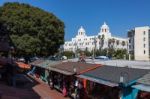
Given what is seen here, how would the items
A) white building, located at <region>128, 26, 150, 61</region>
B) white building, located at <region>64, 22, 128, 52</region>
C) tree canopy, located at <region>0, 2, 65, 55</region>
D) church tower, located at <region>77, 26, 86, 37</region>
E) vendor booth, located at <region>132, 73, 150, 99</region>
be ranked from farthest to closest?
church tower, located at <region>77, 26, 86, 37</region> → white building, located at <region>64, 22, 128, 52</region> → white building, located at <region>128, 26, 150, 61</region> → tree canopy, located at <region>0, 2, 65, 55</region> → vendor booth, located at <region>132, 73, 150, 99</region>

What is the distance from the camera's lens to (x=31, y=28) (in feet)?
161

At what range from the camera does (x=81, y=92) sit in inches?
792

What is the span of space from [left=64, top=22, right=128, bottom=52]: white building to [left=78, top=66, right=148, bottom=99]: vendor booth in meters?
134

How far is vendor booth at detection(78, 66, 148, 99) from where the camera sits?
531 inches

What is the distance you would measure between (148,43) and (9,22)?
77.1 metres

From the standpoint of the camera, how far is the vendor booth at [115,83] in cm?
1348

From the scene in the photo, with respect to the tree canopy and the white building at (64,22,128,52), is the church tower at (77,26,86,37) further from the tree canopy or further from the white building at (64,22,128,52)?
the tree canopy

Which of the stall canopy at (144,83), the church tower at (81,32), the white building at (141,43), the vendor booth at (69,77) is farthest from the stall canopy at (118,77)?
the church tower at (81,32)

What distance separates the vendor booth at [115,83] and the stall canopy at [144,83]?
0.31 m

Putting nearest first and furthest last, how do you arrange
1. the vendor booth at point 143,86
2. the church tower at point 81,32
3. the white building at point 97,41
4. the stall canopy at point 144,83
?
the stall canopy at point 144,83, the vendor booth at point 143,86, the white building at point 97,41, the church tower at point 81,32

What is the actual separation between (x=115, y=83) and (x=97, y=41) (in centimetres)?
14745

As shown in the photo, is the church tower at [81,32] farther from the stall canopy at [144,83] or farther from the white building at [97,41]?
the stall canopy at [144,83]

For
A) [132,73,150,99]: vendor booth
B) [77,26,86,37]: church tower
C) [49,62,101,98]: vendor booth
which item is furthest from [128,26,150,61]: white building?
[132,73,150,99]: vendor booth

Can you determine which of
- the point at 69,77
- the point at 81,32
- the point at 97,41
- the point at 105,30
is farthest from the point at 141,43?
the point at 69,77
